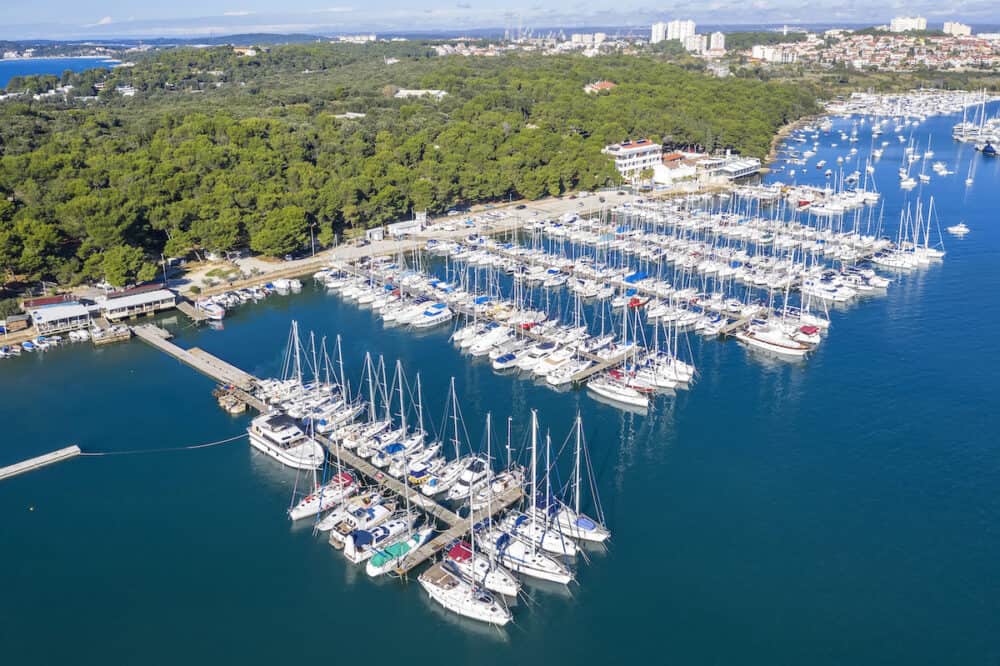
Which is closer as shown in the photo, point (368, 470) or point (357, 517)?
point (357, 517)

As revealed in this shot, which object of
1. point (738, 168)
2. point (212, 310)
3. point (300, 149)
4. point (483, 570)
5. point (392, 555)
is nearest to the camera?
point (483, 570)

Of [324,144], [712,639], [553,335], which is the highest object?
[324,144]

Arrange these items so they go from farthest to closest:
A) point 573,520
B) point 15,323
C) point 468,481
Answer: point 15,323 < point 468,481 < point 573,520

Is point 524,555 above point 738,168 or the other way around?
the other way around

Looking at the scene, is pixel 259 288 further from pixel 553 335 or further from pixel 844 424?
pixel 844 424

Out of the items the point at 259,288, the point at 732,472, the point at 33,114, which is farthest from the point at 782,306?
the point at 33,114

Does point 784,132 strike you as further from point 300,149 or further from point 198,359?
point 198,359

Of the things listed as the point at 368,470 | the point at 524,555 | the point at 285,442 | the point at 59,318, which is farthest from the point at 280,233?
the point at 524,555
